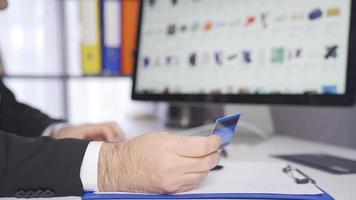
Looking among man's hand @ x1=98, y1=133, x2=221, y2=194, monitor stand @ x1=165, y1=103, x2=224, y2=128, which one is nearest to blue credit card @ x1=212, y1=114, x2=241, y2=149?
man's hand @ x1=98, y1=133, x2=221, y2=194

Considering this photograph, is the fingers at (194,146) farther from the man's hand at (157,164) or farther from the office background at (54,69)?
the office background at (54,69)

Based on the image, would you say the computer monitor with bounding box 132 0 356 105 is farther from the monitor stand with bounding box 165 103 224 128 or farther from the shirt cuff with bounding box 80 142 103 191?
the shirt cuff with bounding box 80 142 103 191

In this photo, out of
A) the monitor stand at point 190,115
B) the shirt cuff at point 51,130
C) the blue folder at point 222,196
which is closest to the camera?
the blue folder at point 222,196

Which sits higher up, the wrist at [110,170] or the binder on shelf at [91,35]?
the binder on shelf at [91,35]

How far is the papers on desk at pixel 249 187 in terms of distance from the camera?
0.40 m

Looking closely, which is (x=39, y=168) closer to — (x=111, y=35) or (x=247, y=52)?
(x=247, y=52)

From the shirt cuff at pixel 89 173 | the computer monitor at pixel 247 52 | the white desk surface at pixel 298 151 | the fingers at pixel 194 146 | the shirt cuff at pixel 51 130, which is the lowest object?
the white desk surface at pixel 298 151

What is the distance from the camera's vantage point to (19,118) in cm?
88

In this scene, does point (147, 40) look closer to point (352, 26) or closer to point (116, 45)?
point (116, 45)

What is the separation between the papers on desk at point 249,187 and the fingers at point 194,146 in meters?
0.05

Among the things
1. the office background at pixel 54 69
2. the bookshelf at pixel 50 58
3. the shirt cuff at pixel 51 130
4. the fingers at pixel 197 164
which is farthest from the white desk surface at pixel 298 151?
the bookshelf at pixel 50 58

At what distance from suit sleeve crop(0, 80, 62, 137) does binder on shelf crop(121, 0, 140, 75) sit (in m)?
0.49

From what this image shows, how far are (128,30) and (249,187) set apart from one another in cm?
102

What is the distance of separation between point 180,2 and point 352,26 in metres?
0.45
